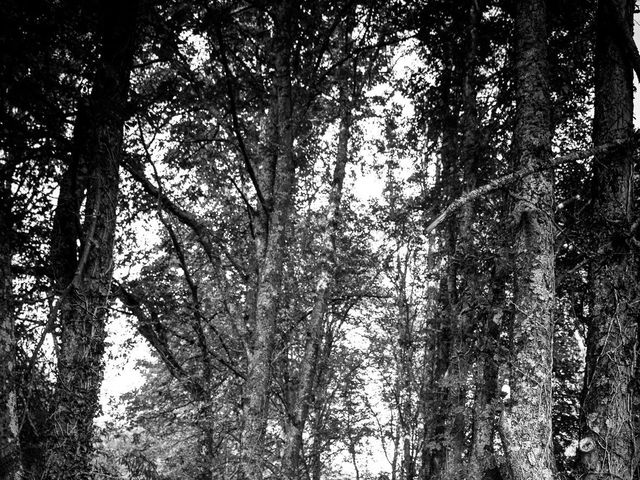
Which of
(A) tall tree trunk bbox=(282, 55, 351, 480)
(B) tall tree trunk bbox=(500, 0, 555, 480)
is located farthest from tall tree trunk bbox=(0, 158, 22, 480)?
(A) tall tree trunk bbox=(282, 55, 351, 480)

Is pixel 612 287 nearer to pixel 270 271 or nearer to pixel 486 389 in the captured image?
pixel 486 389

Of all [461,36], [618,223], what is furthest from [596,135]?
[461,36]

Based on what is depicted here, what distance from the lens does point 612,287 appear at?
434cm

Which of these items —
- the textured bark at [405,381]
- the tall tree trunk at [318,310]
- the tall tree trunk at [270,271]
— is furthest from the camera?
the textured bark at [405,381]

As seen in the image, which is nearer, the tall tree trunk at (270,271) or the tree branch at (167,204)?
the tall tree trunk at (270,271)

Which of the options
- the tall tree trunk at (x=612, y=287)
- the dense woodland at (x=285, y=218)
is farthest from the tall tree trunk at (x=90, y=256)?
the tall tree trunk at (x=612, y=287)

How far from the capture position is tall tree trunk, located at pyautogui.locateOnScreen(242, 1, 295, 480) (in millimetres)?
5426

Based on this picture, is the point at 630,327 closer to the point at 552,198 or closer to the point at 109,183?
the point at 552,198

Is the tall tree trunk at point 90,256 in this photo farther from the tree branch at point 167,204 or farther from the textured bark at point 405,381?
the textured bark at point 405,381

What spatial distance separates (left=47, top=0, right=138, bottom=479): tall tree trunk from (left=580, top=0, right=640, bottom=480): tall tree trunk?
160 inches

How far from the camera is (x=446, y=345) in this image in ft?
23.1

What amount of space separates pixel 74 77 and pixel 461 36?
553 cm

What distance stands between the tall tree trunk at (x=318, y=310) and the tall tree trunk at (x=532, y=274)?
15.8 feet

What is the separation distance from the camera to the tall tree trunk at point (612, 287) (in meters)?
3.91
